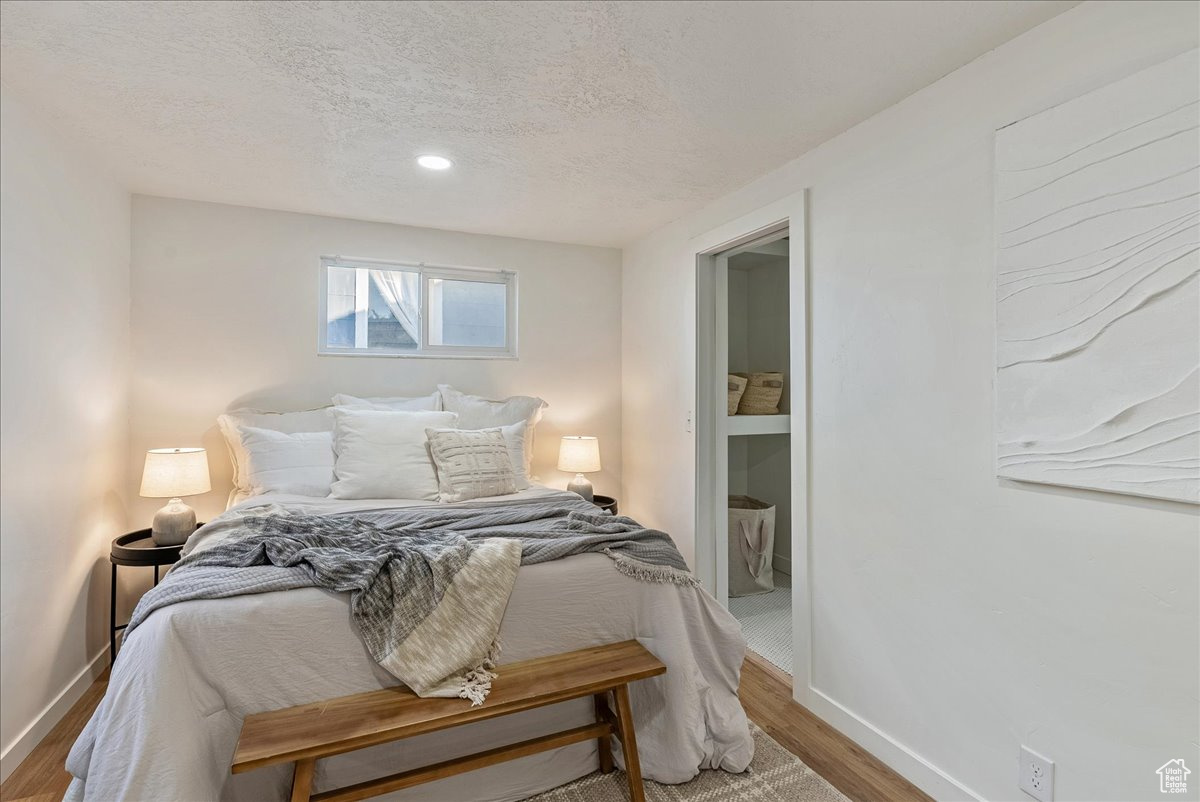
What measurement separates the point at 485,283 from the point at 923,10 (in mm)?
2890

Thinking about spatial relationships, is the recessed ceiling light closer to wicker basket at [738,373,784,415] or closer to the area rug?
wicker basket at [738,373,784,415]

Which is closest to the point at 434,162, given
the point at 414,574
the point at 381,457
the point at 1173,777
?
the point at 381,457

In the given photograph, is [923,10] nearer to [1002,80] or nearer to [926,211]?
[1002,80]

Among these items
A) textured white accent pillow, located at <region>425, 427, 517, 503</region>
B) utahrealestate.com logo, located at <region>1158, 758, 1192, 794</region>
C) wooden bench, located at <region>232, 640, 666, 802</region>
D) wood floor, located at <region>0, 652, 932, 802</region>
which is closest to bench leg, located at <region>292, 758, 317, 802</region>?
wooden bench, located at <region>232, 640, 666, 802</region>

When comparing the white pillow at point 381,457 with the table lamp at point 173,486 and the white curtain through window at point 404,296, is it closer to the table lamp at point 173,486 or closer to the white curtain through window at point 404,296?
the table lamp at point 173,486

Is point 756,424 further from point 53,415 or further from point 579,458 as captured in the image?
point 53,415

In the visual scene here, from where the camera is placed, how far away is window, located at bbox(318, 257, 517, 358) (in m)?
3.58

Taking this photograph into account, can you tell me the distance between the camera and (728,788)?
6.49ft

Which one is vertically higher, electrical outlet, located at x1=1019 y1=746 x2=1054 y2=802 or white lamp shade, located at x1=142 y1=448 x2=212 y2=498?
white lamp shade, located at x1=142 y1=448 x2=212 y2=498

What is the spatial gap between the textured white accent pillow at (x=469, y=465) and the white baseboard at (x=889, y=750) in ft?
5.49

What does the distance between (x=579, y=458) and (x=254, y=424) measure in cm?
182

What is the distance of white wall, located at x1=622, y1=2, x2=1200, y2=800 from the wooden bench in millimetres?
922

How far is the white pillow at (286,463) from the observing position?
2.90 m

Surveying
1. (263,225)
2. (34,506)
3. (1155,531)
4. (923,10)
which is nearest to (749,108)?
(923,10)
